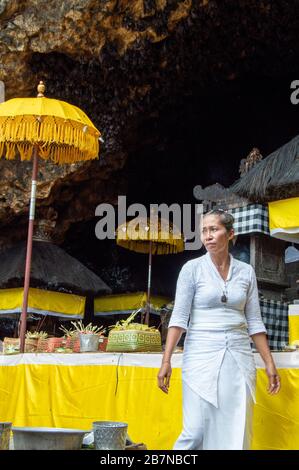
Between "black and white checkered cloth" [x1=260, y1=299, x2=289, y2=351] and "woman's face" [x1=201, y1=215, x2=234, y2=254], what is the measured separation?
5.03 metres

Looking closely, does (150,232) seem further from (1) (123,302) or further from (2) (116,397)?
(2) (116,397)

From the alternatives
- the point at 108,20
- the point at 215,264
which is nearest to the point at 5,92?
the point at 108,20

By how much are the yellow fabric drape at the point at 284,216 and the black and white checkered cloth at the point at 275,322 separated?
1.25 meters

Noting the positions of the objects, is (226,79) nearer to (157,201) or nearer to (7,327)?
(157,201)

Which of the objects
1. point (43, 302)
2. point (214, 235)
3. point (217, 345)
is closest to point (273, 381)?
point (217, 345)

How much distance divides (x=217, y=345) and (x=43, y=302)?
28.2ft

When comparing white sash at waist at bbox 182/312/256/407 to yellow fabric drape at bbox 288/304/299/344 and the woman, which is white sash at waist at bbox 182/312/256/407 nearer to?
the woman

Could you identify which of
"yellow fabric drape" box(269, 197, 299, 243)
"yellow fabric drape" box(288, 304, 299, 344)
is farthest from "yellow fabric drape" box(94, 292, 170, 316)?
"yellow fabric drape" box(288, 304, 299, 344)

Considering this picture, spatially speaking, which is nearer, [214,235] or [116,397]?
[214,235]

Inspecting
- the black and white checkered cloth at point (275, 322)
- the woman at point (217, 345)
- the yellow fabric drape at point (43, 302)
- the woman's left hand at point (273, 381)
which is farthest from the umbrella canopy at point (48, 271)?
the woman's left hand at point (273, 381)

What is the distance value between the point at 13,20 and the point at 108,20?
56.0 inches

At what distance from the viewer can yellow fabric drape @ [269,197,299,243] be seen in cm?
733

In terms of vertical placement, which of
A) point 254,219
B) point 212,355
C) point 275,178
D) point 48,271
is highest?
point 275,178

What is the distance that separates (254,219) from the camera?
837cm
